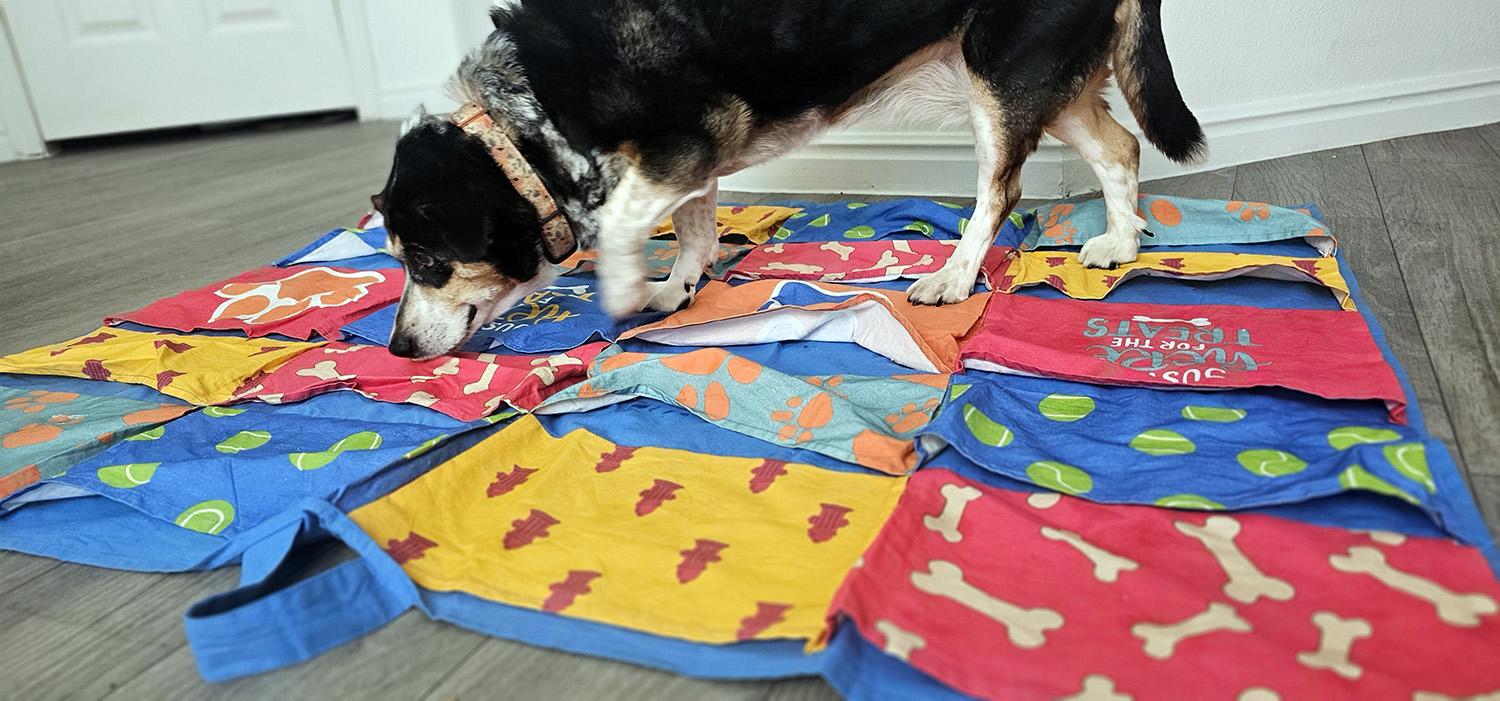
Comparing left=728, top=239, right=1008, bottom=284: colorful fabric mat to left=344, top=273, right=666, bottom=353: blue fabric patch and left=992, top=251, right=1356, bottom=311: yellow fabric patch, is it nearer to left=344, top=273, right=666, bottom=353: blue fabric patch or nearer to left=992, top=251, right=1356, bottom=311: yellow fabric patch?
left=992, top=251, right=1356, bottom=311: yellow fabric patch

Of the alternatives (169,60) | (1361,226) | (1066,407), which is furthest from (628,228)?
(169,60)

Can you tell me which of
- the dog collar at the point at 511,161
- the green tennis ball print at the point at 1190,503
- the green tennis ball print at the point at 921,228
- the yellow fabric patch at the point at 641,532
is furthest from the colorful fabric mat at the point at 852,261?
the green tennis ball print at the point at 1190,503

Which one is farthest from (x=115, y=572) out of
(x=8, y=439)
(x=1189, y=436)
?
(x=1189, y=436)

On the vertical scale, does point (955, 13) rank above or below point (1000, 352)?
above

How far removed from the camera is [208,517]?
128 cm

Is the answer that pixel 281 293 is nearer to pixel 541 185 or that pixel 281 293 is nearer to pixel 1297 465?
pixel 541 185

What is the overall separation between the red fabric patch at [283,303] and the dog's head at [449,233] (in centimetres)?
30

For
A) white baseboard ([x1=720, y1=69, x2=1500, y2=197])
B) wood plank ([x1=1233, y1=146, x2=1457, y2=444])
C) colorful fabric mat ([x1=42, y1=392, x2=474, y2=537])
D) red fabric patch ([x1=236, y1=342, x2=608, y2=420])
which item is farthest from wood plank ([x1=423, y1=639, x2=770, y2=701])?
white baseboard ([x1=720, y1=69, x2=1500, y2=197])

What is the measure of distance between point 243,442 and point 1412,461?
1606mm

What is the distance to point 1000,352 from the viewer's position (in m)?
1.53

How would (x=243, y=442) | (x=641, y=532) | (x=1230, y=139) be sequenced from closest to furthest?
1. (x=641, y=532)
2. (x=243, y=442)
3. (x=1230, y=139)

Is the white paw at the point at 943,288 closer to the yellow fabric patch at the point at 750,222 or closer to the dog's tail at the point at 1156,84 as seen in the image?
the dog's tail at the point at 1156,84

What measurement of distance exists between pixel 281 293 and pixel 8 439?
716mm

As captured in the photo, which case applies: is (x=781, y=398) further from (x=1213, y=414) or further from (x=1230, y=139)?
(x=1230, y=139)
